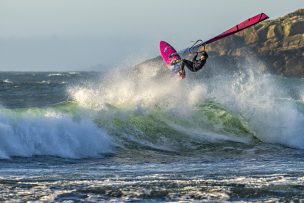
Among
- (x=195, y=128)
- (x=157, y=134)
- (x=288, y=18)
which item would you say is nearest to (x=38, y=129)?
(x=157, y=134)

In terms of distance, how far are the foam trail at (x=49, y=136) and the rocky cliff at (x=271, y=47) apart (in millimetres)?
93469

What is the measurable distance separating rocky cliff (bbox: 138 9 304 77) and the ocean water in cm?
8360

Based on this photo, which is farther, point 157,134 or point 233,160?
point 157,134

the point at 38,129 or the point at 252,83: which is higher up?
the point at 252,83

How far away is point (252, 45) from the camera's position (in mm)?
120938

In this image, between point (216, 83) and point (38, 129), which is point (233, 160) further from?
point (216, 83)

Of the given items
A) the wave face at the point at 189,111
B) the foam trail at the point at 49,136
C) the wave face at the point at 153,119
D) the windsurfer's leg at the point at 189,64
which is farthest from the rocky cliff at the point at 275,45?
the foam trail at the point at 49,136

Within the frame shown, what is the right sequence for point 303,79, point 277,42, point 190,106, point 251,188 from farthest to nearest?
point 277,42 → point 303,79 → point 190,106 → point 251,188

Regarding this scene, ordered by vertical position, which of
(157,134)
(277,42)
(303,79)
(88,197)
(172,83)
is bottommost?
(88,197)

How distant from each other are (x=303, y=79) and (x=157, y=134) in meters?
86.1

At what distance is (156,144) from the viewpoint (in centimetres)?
2389

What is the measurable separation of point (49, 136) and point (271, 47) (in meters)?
101

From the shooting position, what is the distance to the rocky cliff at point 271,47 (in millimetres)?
114812

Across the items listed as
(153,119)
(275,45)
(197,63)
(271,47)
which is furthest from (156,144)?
(275,45)
